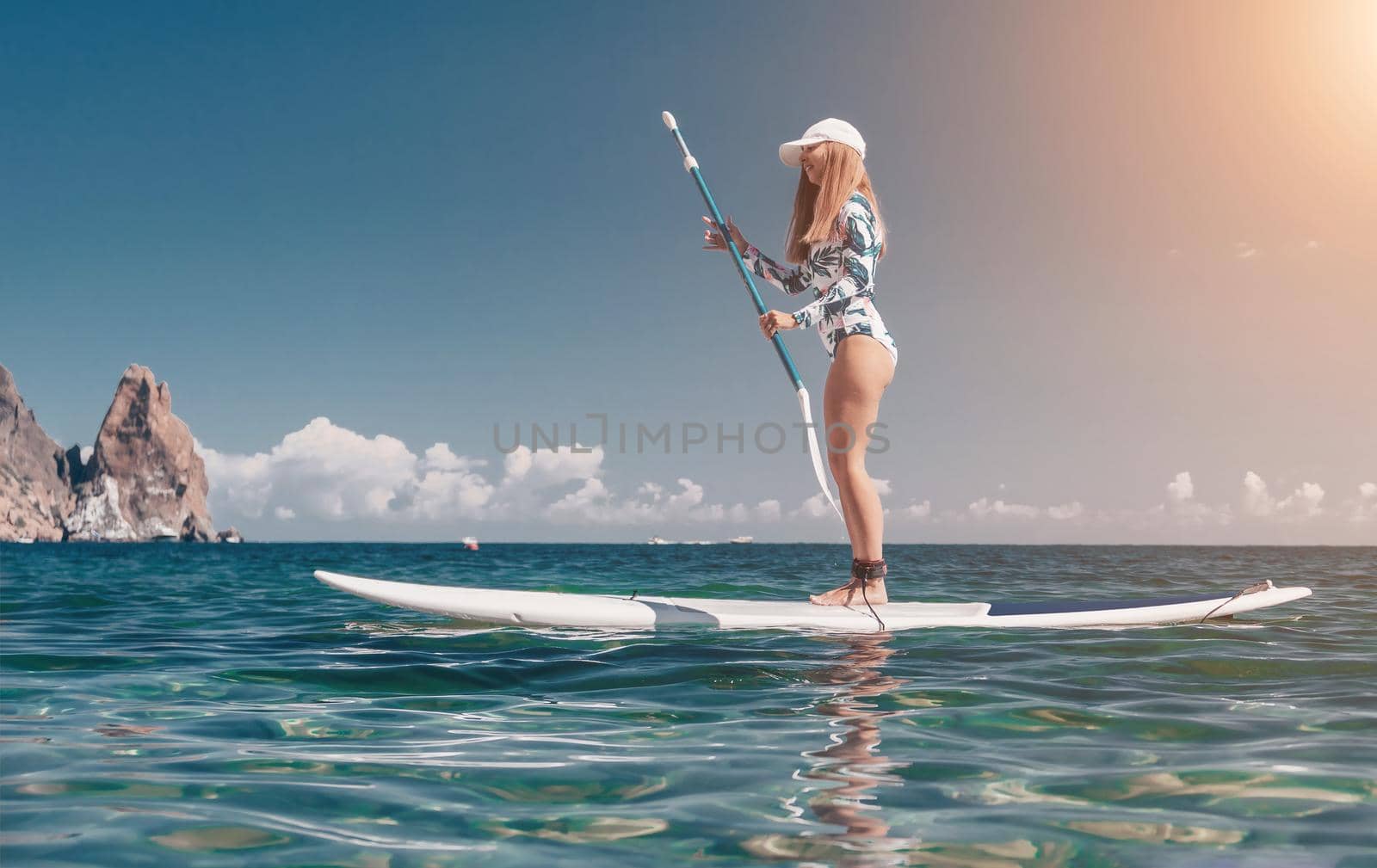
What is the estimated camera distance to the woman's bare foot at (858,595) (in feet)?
20.0

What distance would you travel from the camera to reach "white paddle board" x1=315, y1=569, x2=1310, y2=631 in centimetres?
598

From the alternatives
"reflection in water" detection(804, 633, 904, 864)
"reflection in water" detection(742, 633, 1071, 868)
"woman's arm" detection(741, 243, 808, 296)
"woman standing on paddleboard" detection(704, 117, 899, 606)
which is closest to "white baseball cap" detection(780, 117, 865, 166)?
"woman standing on paddleboard" detection(704, 117, 899, 606)

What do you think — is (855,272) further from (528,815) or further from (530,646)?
(528,815)

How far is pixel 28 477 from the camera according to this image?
155m

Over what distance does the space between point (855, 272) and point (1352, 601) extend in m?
7.54

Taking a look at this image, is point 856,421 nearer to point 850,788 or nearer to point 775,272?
point 775,272

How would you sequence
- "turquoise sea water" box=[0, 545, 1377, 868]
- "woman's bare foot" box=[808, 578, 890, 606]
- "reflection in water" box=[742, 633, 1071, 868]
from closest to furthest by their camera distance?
1. "reflection in water" box=[742, 633, 1071, 868]
2. "turquoise sea water" box=[0, 545, 1377, 868]
3. "woman's bare foot" box=[808, 578, 890, 606]

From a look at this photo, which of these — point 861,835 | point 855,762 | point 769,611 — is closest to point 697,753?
point 855,762

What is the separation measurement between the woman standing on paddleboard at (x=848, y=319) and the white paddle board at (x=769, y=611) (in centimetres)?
31

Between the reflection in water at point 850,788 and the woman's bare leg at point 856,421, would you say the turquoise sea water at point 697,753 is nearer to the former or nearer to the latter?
the reflection in water at point 850,788

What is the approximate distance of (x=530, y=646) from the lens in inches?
218

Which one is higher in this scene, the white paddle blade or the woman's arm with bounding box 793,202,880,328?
the woman's arm with bounding box 793,202,880,328

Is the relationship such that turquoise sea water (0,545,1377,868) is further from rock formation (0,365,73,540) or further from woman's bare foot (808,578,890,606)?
rock formation (0,365,73,540)

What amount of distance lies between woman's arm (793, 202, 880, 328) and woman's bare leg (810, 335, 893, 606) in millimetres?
256
